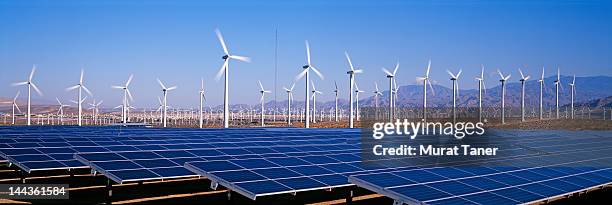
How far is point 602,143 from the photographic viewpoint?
151ft

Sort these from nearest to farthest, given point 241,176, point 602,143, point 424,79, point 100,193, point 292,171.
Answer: point 241,176 → point 292,171 → point 100,193 → point 602,143 → point 424,79

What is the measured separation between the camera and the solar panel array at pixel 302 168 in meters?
17.6

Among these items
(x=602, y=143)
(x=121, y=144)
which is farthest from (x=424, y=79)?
(x=121, y=144)

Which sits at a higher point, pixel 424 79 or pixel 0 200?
pixel 424 79

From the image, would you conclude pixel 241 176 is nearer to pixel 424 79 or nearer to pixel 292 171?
pixel 292 171

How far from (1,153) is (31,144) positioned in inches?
148

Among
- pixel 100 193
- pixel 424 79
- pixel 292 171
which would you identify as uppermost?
pixel 424 79

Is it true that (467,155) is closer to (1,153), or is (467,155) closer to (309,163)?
(309,163)

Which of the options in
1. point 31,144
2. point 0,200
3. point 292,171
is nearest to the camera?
point 292,171

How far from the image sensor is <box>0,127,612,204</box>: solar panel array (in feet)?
57.7

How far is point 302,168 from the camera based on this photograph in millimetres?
22109

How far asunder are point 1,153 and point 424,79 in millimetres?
62548

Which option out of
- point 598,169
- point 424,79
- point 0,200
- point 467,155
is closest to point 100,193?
point 0,200

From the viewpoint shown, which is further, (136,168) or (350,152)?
(350,152)
